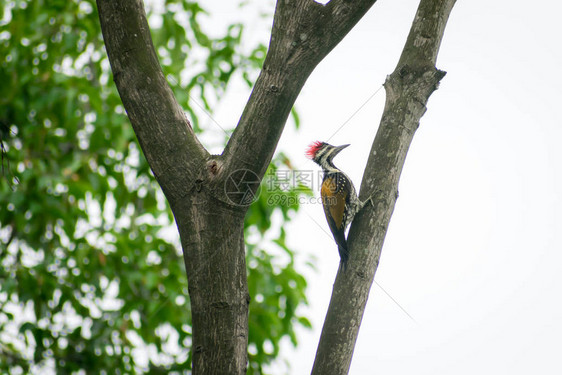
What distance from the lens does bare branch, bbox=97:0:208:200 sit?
2.12 m

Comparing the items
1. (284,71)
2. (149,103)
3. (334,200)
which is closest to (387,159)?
(284,71)

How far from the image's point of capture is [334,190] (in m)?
4.13

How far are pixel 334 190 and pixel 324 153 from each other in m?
0.52

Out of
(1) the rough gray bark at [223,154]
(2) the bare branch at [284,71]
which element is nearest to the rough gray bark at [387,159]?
(1) the rough gray bark at [223,154]

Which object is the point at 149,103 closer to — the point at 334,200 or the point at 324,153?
the point at 334,200

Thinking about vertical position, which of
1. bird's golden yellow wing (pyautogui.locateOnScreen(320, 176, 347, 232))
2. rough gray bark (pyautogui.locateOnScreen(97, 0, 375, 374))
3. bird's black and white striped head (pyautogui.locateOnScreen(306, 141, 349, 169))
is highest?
bird's black and white striped head (pyautogui.locateOnScreen(306, 141, 349, 169))

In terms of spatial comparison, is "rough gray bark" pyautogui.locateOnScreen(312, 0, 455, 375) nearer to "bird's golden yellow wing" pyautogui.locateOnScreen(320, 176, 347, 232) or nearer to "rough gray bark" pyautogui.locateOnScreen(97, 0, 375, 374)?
"rough gray bark" pyautogui.locateOnScreen(97, 0, 375, 374)

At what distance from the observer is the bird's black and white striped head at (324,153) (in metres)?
4.52

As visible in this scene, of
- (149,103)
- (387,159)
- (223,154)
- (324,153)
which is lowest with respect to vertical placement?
(223,154)

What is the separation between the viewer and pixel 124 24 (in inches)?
86.3

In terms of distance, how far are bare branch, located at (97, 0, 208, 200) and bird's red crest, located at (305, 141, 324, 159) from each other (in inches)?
99.3

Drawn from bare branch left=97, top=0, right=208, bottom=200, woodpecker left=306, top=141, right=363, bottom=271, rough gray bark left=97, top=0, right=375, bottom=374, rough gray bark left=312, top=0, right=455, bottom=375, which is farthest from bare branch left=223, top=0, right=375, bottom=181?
woodpecker left=306, top=141, right=363, bottom=271

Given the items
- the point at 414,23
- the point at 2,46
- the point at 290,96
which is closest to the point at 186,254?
the point at 290,96

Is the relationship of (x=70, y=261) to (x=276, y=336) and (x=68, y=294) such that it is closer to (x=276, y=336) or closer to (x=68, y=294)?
(x=68, y=294)
